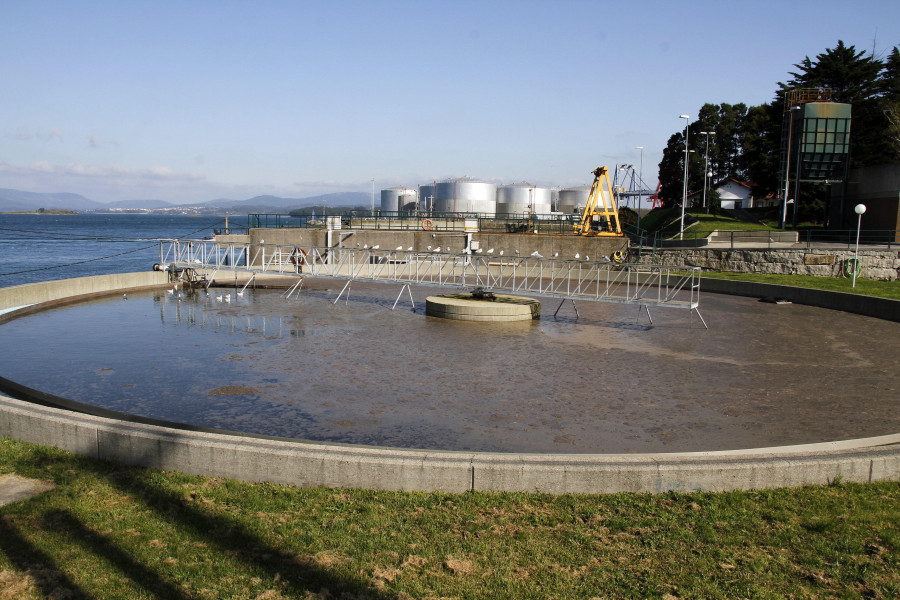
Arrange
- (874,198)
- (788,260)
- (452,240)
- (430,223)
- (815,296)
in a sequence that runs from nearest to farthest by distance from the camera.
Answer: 1. (815,296)
2. (788,260)
3. (874,198)
4. (452,240)
5. (430,223)

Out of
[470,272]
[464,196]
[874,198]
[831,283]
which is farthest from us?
[464,196]

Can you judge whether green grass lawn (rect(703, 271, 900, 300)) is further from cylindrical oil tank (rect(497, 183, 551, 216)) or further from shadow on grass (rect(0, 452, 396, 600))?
cylindrical oil tank (rect(497, 183, 551, 216))

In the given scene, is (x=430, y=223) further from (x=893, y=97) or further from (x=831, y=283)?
(x=893, y=97)

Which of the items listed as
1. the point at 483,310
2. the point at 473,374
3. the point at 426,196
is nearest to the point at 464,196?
the point at 426,196

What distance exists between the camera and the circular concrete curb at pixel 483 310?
17.9 metres

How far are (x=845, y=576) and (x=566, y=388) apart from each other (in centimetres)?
647

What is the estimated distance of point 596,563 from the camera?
494cm

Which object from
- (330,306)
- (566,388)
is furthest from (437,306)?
(566,388)

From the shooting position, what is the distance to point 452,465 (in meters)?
6.05

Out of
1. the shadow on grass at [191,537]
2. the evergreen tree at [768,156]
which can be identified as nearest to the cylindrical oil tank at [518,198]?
the evergreen tree at [768,156]

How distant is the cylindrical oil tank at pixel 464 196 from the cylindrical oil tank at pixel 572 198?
34.9 feet

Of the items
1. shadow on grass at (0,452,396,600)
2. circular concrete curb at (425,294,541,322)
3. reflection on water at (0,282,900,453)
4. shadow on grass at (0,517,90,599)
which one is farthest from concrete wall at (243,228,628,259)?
shadow on grass at (0,517,90,599)

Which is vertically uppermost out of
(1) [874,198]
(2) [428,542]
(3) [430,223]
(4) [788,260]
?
(1) [874,198]

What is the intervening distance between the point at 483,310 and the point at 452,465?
11.9 m
